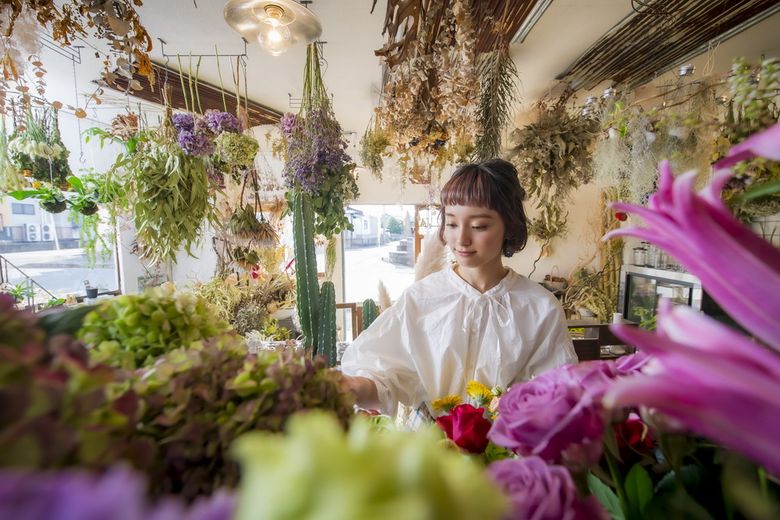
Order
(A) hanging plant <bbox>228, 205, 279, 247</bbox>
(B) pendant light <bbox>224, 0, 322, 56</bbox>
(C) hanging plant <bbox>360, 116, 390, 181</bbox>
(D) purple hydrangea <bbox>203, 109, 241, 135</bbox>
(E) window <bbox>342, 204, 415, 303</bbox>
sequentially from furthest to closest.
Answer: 1. (E) window <bbox>342, 204, 415, 303</bbox>
2. (C) hanging plant <bbox>360, 116, 390, 181</bbox>
3. (A) hanging plant <bbox>228, 205, 279, 247</bbox>
4. (D) purple hydrangea <bbox>203, 109, 241, 135</bbox>
5. (B) pendant light <bbox>224, 0, 322, 56</bbox>

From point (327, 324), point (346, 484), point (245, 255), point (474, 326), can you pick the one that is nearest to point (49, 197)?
point (245, 255)

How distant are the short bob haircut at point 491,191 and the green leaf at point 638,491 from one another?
955mm

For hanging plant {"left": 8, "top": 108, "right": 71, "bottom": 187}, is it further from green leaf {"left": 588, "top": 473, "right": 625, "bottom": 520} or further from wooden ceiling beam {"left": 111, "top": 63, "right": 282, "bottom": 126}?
green leaf {"left": 588, "top": 473, "right": 625, "bottom": 520}

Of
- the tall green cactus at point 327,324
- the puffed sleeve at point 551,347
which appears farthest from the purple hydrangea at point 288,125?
the puffed sleeve at point 551,347

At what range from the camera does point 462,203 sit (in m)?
1.19

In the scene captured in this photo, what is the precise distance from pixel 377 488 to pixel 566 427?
8.3 inches

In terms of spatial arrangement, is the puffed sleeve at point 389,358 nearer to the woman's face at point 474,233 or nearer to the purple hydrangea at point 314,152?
the woman's face at point 474,233

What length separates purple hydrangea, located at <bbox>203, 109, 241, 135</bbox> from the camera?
1562 millimetres

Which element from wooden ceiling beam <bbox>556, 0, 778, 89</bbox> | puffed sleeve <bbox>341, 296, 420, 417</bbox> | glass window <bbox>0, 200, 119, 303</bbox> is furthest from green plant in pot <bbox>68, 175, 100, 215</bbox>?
wooden ceiling beam <bbox>556, 0, 778, 89</bbox>

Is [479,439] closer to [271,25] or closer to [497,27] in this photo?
[271,25]

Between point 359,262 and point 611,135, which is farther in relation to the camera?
point 359,262

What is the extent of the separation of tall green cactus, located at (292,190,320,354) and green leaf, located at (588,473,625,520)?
5.54 ft

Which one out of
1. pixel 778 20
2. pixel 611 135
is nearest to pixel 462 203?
pixel 611 135

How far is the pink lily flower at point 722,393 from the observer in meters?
0.16
